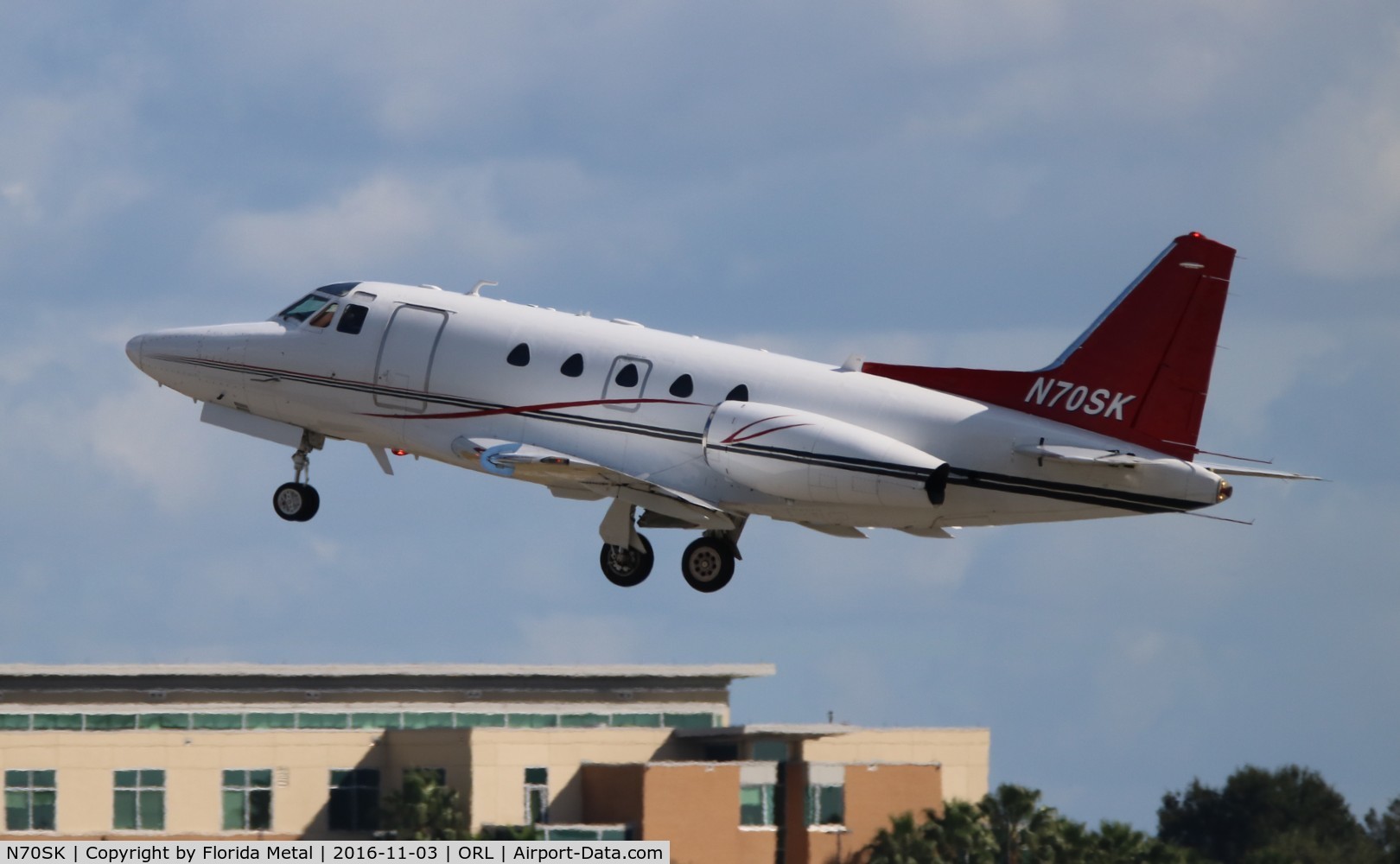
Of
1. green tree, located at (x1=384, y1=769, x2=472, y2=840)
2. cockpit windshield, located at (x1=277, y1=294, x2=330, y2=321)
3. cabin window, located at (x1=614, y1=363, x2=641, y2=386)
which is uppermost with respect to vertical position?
cockpit windshield, located at (x1=277, y1=294, x2=330, y2=321)

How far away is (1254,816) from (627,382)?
2969 inches

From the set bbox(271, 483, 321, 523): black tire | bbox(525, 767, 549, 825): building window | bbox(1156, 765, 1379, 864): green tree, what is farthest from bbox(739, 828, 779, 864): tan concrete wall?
bbox(1156, 765, 1379, 864): green tree

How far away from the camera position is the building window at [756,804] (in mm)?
62375

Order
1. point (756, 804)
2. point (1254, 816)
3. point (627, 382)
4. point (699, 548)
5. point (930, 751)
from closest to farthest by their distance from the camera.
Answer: point (627, 382) < point (699, 548) < point (756, 804) < point (930, 751) < point (1254, 816)

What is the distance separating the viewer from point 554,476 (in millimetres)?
38469

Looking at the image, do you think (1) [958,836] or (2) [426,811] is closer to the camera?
(2) [426,811]

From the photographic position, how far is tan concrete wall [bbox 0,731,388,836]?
196ft

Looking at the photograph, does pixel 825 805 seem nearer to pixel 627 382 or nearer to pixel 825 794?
pixel 825 794

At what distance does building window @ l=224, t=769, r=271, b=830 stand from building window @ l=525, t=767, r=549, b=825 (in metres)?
6.59

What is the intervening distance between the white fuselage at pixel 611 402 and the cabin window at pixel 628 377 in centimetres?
6

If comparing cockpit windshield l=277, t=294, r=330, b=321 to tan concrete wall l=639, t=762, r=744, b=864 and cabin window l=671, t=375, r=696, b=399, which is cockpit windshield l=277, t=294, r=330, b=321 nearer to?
cabin window l=671, t=375, r=696, b=399

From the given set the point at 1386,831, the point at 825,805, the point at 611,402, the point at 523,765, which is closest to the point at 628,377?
the point at 611,402

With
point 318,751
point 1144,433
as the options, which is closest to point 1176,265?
point 1144,433

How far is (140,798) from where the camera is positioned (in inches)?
2372
